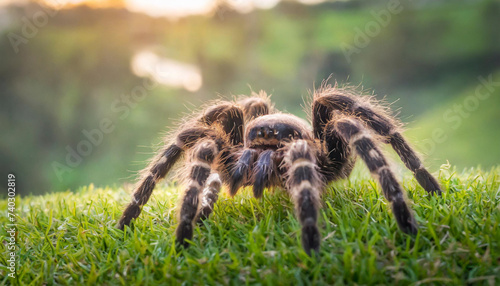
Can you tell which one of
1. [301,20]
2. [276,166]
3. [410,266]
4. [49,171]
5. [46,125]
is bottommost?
[410,266]

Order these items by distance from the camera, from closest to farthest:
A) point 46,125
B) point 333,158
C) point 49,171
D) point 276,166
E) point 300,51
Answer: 1. point 276,166
2. point 333,158
3. point 49,171
4. point 46,125
5. point 300,51

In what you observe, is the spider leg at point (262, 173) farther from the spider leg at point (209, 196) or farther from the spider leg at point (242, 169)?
the spider leg at point (209, 196)

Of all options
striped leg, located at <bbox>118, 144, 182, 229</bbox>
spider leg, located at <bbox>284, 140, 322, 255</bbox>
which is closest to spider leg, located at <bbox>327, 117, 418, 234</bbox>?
spider leg, located at <bbox>284, 140, 322, 255</bbox>

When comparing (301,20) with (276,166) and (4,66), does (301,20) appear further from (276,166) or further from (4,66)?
(276,166)

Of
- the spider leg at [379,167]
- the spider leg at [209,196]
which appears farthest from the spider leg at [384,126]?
the spider leg at [209,196]

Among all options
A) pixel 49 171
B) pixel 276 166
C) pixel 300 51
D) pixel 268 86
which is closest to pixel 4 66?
pixel 49 171

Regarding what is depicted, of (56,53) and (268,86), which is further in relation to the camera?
(268,86)

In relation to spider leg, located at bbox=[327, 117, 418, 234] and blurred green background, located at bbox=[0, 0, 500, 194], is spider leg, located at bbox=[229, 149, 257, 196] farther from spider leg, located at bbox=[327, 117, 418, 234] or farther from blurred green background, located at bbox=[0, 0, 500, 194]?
blurred green background, located at bbox=[0, 0, 500, 194]
